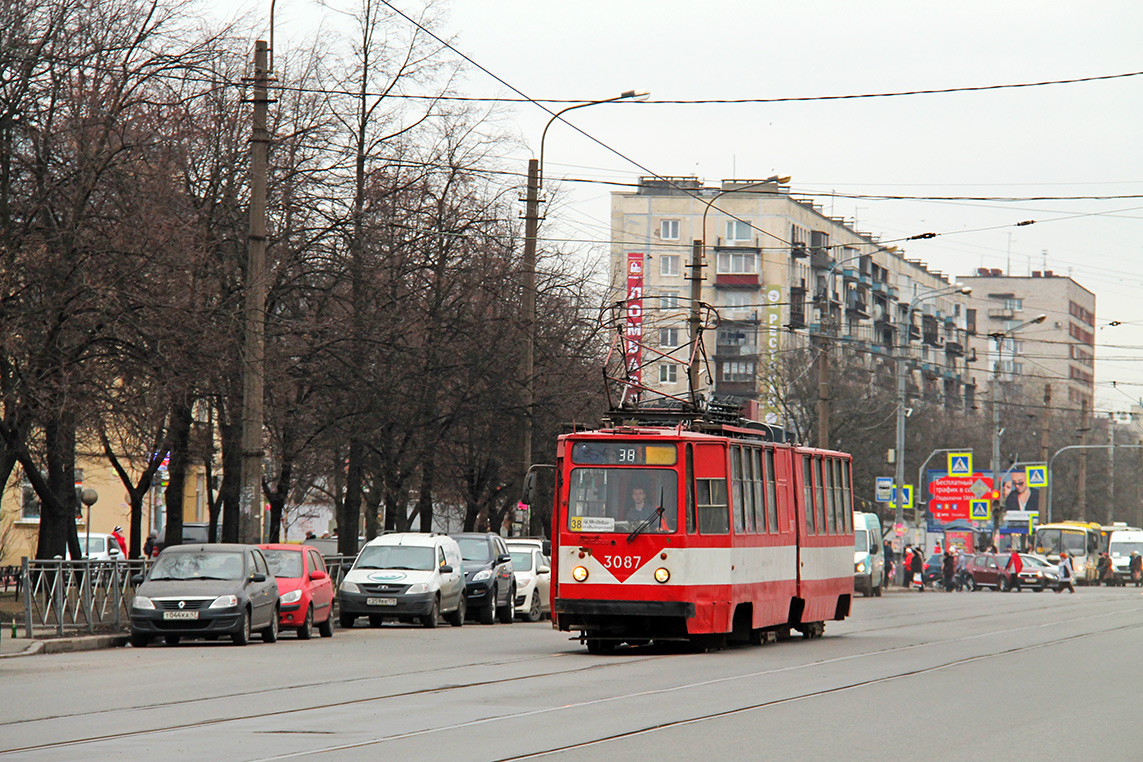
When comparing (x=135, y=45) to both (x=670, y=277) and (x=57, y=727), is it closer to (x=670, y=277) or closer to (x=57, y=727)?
(x=57, y=727)

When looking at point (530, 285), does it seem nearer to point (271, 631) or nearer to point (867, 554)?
point (271, 631)

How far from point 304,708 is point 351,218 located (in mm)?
20988

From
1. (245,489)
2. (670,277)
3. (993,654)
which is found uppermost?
(670,277)

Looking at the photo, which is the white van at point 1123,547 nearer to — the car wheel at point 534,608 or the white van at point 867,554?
the white van at point 867,554

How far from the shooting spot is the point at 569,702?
14258 millimetres

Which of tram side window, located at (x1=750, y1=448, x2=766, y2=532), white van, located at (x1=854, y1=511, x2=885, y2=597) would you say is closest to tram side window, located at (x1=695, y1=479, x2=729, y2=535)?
tram side window, located at (x1=750, y1=448, x2=766, y2=532)

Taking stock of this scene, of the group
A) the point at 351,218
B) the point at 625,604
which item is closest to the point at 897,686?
the point at 625,604

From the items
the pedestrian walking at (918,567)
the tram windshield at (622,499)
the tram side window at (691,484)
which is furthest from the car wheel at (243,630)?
the pedestrian walking at (918,567)

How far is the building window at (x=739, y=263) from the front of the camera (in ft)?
349

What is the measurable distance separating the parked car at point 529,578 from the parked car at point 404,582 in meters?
3.56

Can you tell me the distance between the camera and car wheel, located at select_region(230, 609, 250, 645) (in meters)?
23.1

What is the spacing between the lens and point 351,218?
33.8 meters

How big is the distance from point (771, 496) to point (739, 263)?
84167 millimetres

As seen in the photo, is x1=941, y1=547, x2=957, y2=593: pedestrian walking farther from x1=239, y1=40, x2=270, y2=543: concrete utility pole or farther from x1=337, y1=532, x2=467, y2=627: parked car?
x1=239, y1=40, x2=270, y2=543: concrete utility pole
